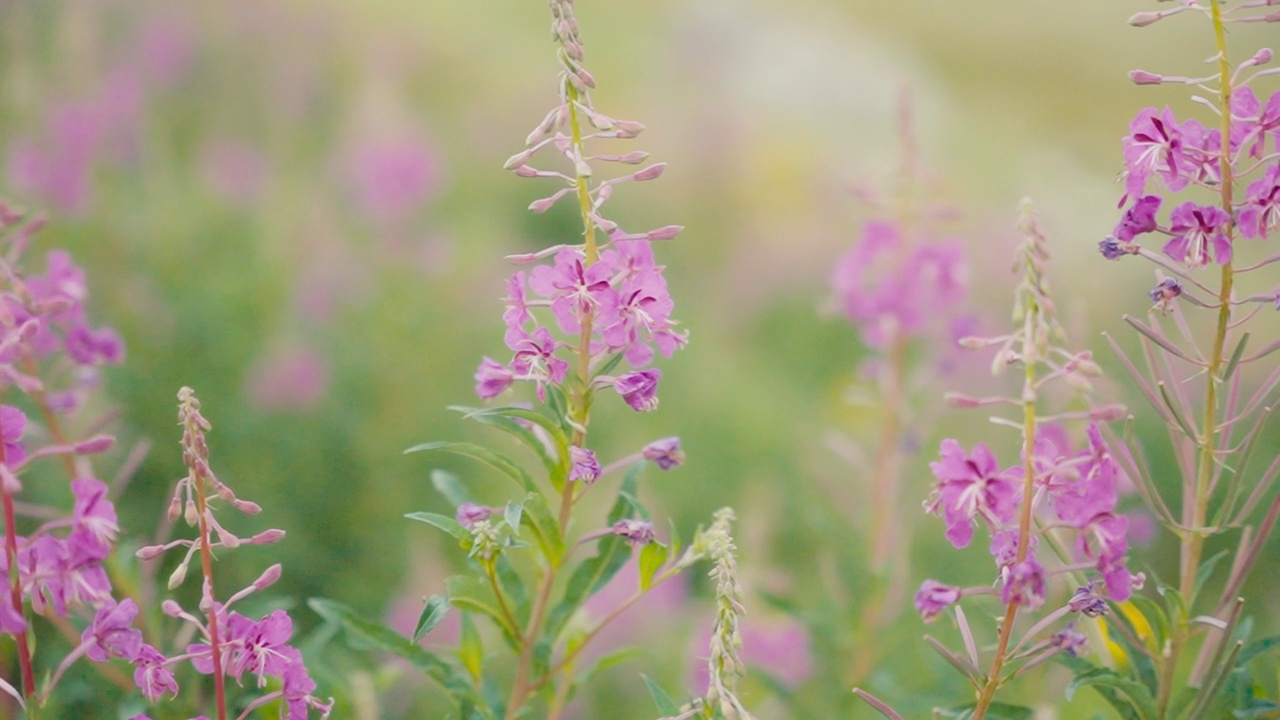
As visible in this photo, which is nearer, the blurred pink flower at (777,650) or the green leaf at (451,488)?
the green leaf at (451,488)

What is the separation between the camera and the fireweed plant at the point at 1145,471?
4.25ft

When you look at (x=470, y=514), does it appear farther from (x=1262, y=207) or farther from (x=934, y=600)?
(x=1262, y=207)

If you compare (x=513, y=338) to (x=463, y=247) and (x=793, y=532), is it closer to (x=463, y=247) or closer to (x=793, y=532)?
(x=793, y=532)

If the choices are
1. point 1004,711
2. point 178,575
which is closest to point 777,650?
point 1004,711

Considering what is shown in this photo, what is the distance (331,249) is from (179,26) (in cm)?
257

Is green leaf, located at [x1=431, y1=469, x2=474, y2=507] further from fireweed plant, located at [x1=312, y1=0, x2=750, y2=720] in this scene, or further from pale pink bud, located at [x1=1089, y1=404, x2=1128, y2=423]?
pale pink bud, located at [x1=1089, y1=404, x2=1128, y2=423]

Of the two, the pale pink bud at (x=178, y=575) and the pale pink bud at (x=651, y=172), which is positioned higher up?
the pale pink bud at (x=651, y=172)

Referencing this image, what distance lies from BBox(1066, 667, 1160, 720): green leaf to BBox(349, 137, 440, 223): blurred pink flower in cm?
350

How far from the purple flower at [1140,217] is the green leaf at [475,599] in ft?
3.57

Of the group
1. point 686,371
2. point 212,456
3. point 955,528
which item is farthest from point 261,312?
point 955,528

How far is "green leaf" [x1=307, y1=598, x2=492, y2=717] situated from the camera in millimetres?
1646

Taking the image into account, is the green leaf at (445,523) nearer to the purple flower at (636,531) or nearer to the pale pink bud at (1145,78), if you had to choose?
the purple flower at (636,531)

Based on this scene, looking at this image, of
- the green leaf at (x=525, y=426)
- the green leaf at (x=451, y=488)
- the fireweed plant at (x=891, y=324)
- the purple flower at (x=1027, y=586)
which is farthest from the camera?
the fireweed plant at (x=891, y=324)

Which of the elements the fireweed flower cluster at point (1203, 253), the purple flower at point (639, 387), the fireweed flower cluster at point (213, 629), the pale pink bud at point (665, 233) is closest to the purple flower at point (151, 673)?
the fireweed flower cluster at point (213, 629)
